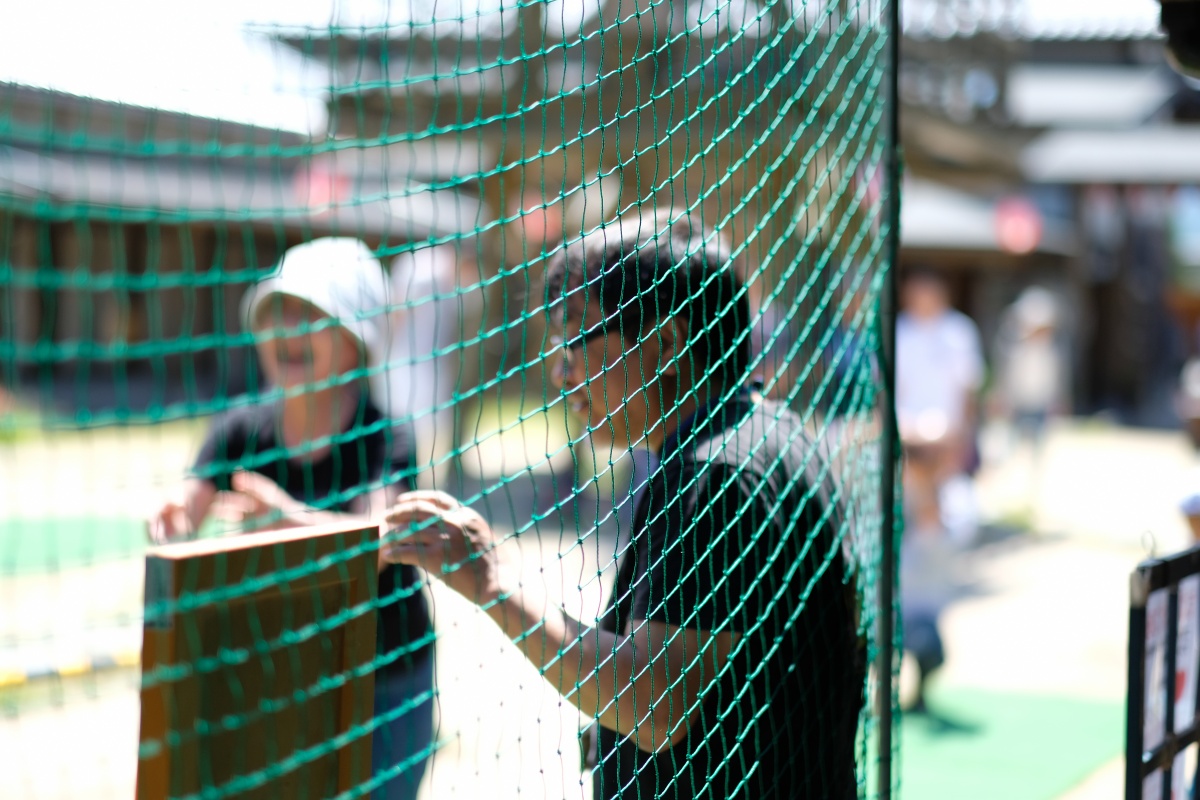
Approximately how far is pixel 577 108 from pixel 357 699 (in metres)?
5.27

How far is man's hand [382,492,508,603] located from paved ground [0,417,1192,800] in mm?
103

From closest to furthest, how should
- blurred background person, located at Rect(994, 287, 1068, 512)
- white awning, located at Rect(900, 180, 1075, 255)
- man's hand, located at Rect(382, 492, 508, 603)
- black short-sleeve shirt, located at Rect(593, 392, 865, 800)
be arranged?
man's hand, located at Rect(382, 492, 508, 603)
black short-sleeve shirt, located at Rect(593, 392, 865, 800)
blurred background person, located at Rect(994, 287, 1068, 512)
white awning, located at Rect(900, 180, 1075, 255)

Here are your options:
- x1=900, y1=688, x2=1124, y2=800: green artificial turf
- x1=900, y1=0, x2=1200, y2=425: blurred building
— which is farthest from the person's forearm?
x1=900, y1=0, x2=1200, y2=425: blurred building

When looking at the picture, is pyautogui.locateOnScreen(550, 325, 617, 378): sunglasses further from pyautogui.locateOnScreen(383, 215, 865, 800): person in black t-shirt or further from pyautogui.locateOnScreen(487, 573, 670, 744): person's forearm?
pyautogui.locateOnScreen(487, 573, 670, 744): person's forearm

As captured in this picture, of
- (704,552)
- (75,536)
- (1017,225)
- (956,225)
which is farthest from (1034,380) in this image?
(956,225)

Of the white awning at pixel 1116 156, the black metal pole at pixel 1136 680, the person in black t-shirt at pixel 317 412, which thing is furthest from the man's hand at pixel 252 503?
the white awning at pixel 1116 156

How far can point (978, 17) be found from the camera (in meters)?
9.51

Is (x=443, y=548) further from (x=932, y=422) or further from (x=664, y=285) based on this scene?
(x=932, y=422)

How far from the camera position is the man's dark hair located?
1811mm

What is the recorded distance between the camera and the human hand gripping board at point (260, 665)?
124cm

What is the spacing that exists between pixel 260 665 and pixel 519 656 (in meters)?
3.60

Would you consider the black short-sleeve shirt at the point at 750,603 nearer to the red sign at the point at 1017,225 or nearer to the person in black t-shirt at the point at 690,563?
the person in black t-shirt at the point at 690,563

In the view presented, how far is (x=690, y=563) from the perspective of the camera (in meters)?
1.84

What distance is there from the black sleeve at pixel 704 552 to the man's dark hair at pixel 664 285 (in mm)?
241
